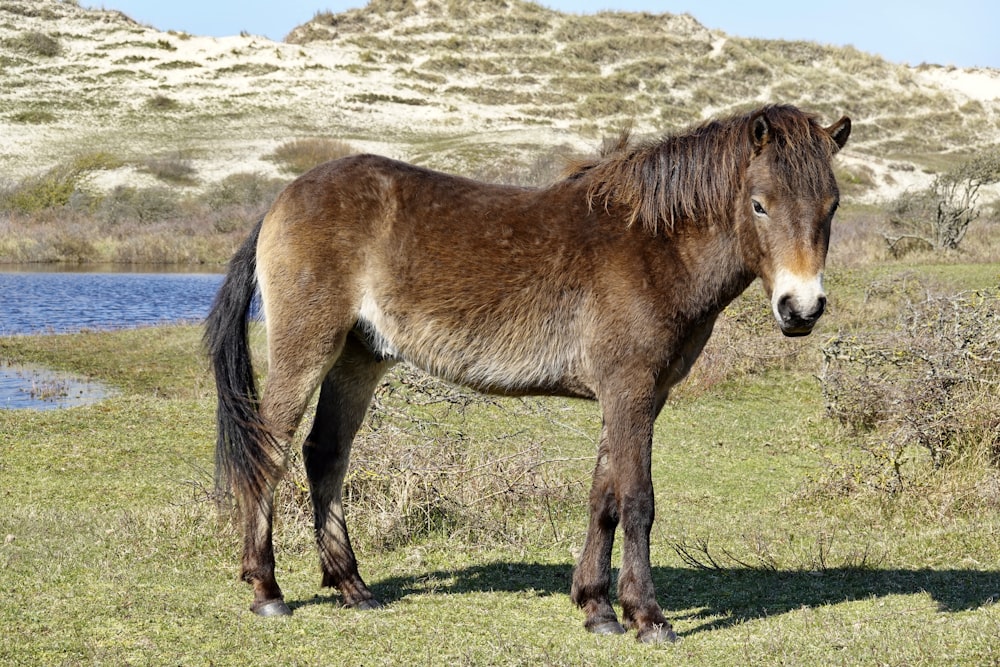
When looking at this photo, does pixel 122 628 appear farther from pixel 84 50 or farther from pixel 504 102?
pixel 84 50

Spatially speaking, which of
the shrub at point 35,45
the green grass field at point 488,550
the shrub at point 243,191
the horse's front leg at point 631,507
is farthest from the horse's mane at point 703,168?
the shrub at point 35,45

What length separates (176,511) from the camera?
7250mm

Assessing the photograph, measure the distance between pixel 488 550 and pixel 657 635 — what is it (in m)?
2.28

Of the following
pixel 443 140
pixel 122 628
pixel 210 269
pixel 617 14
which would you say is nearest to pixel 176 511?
pixel 122 628

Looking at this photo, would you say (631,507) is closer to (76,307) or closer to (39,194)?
(76,307)

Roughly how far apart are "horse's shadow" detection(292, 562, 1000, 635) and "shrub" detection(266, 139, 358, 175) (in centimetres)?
3778

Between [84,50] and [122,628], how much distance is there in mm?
67498

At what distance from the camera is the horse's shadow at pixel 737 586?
18.7 feet

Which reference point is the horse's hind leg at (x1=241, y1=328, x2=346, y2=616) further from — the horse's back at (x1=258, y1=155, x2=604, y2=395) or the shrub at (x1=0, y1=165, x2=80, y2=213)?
the shrub at (x1=0, y1=165, x2=80, y2=213)

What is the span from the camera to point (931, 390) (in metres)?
8.52

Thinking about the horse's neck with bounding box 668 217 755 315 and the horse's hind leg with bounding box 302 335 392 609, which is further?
the horse's hind leg with bounding box 302 335 392 609

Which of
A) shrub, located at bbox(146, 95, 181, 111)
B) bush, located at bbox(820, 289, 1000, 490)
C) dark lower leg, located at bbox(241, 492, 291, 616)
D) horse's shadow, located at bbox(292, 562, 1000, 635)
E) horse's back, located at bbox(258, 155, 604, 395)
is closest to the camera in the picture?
horse's back, located at bbox(258, 155, 604, 395)

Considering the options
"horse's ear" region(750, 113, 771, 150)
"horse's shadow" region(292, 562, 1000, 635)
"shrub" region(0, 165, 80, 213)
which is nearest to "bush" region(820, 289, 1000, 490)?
"horse's shadow" region(292, 562, 1000, 635)

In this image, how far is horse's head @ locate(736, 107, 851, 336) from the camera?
4746mm
